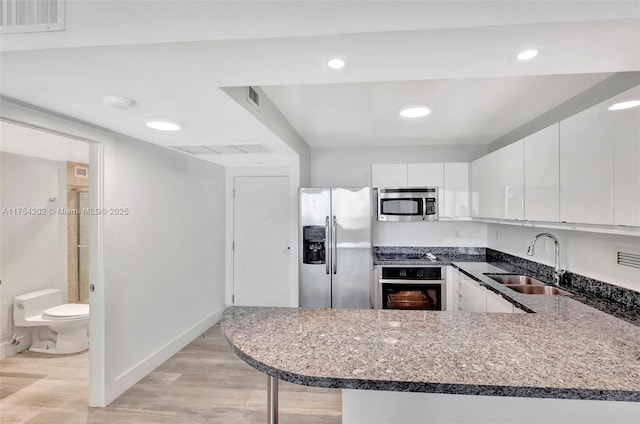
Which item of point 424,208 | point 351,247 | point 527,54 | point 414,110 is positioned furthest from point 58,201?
point 527,54

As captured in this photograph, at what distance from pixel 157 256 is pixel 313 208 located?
1664 mm

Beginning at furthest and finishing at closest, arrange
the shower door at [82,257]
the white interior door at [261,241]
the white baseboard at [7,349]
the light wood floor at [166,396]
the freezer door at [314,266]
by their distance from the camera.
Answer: the white interior door at [261,241]
the shower door at [82,257]
the freezer door at [314,266]
the white baseboard at [7,349]
the light wood floor at [166,396]

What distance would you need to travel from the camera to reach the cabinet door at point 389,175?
3850 mm

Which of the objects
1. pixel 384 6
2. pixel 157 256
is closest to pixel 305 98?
pixel 384 6

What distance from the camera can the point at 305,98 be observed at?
8.12 feet

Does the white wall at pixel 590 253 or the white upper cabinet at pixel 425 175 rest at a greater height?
the white upper cabinet at pixel 425 175

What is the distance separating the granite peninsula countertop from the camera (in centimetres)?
96

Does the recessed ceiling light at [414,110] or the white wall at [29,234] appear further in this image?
the white wall at [29,234]

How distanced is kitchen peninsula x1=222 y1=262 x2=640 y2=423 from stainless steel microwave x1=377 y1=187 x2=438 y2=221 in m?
2.19

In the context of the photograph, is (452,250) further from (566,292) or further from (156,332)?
(156,332)

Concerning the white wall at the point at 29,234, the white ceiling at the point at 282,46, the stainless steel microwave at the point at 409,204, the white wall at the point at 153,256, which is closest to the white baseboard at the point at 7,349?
the white wall at the point at 29,234

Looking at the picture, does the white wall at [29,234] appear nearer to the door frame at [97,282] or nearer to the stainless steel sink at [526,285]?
the door frame at [97,282]

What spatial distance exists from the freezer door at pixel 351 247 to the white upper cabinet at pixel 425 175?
711 millimetres

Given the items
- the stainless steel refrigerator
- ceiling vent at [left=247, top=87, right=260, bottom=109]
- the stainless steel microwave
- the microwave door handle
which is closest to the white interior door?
the stainless steel refrigerator
